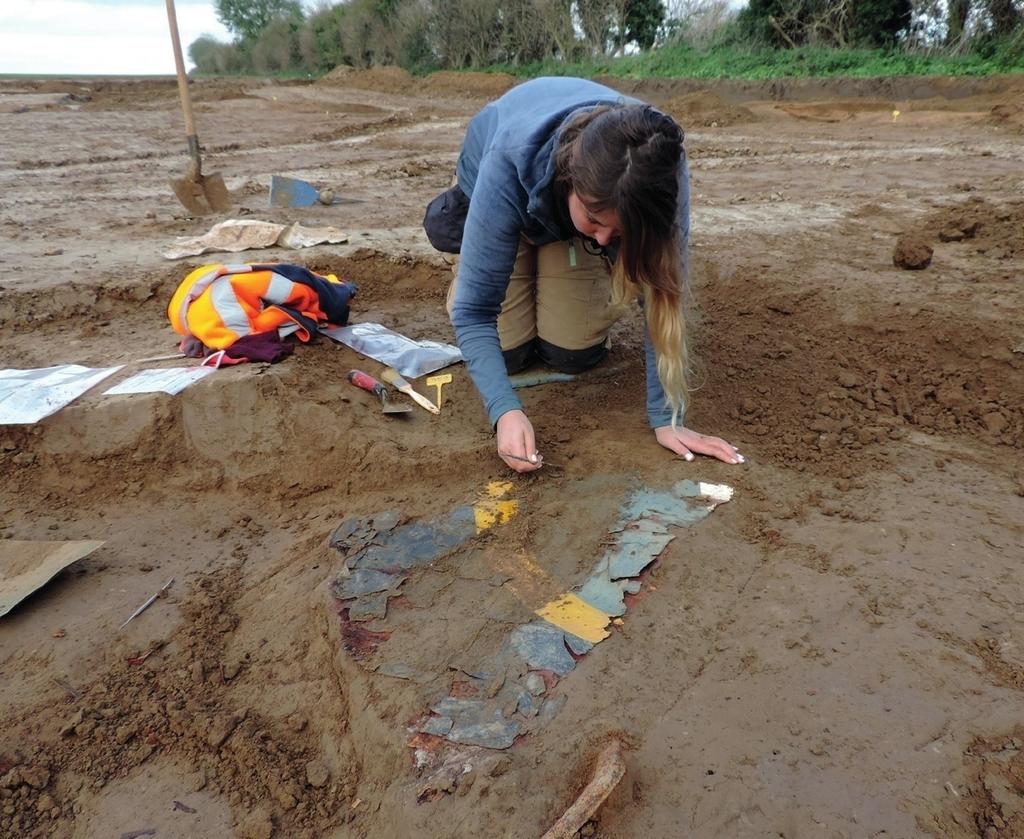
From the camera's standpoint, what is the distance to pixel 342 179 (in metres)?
7.18

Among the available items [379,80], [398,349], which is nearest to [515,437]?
[398,349]

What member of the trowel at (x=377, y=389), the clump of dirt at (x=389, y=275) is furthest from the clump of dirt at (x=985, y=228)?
the trowel at (x=377, y=389)

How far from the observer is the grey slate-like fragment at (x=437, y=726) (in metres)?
1.62

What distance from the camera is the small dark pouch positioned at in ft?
9.01

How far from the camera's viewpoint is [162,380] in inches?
114

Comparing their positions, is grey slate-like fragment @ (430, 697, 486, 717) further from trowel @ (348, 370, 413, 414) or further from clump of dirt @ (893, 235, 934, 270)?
clump of dirt @ (893, 235, 934, 270)

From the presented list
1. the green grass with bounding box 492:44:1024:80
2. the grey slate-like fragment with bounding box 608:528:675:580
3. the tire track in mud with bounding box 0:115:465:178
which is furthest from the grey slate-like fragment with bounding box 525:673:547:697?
the green grass with bounding box 492:44:1024:80

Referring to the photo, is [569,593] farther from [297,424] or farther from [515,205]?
[297,424]

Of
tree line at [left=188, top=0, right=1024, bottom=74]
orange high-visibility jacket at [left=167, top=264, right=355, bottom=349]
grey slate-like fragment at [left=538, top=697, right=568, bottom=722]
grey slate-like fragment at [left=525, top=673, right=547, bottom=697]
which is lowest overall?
grey slate-like fragment at [left=538, top=697, right=568, bottom=722]

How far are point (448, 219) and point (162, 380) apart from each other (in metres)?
1.32

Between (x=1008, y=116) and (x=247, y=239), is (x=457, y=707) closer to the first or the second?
(x=247, y=239)

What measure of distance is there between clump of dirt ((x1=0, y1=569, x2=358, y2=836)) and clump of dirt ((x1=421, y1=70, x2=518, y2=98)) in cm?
1622

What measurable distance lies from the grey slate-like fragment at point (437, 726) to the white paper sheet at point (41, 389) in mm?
2062

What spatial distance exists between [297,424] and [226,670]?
3.49ft
